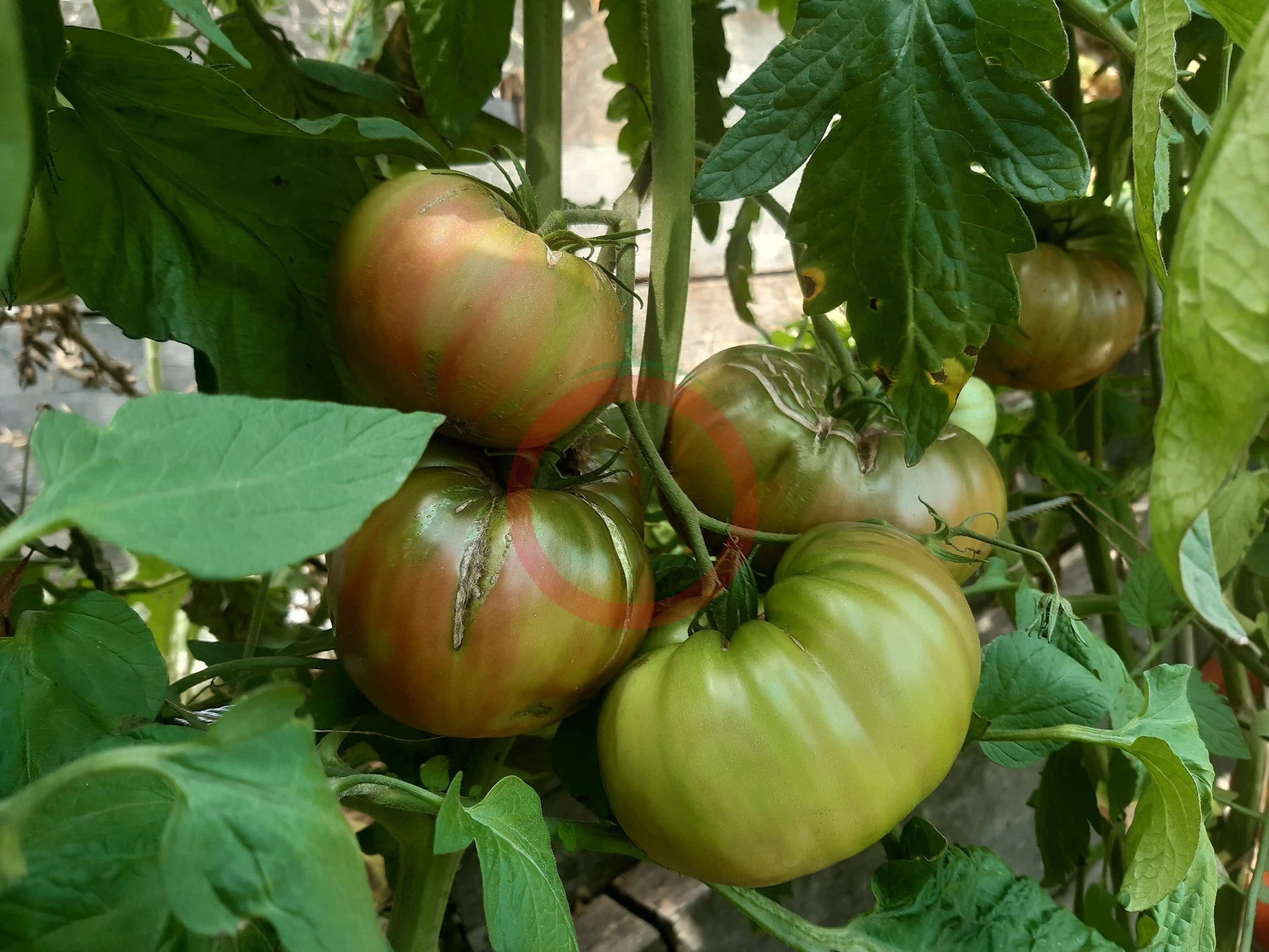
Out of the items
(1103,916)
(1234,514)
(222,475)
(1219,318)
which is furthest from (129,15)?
(1103,916)

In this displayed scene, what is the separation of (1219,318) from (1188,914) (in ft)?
1.23

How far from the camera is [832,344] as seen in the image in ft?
1.73

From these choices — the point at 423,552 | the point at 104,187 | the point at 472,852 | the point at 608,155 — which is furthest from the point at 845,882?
the point at 608,155

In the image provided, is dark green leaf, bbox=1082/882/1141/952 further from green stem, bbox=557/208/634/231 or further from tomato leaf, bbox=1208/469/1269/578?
green stem, bbox=557/208/634/231

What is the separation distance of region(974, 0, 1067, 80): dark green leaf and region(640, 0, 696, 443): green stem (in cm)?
13

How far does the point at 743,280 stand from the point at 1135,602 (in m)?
0.35

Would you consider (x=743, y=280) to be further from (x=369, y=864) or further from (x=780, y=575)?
(x=369, y=864)

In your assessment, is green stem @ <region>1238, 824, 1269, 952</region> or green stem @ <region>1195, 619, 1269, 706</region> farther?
green stem @ <region>1195, 619, 1269, 706</region>

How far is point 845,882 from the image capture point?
0.72m

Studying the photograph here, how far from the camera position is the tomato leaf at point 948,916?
16.3 inches

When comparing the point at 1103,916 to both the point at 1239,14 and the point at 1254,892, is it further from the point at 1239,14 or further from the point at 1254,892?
the point at 1239,14

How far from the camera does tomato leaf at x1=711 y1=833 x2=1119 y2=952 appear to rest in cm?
41

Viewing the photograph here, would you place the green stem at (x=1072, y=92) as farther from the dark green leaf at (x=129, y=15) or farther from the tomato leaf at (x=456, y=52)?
the dark green leaf at (x=129, y=15)

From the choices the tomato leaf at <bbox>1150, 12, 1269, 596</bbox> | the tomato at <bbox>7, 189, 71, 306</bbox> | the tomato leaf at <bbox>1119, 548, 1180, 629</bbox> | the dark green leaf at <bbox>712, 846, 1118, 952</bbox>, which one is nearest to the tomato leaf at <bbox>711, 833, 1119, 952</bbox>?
the dark green leaf at <bbox>712, 846, 1118, 952</bbox>
